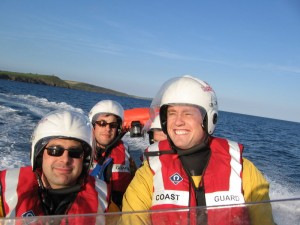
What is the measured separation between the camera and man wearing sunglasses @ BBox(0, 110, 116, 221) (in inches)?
97.1

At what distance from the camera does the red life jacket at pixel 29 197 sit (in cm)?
235

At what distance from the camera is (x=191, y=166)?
283 cm

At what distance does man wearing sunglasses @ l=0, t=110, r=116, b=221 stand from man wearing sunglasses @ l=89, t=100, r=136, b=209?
1.90 meters

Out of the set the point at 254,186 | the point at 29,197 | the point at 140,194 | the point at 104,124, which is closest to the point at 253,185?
the point at 254,186

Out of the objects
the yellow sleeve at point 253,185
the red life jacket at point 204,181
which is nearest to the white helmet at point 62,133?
the red life jacket at point 204,181

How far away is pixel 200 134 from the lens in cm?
295

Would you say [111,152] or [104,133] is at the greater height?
[104,133]

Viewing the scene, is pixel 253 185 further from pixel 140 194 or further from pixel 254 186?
pixel 140 194

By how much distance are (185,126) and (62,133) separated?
3.55 ft

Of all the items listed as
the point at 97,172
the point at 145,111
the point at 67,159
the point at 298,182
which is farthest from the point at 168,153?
the point at 298,182

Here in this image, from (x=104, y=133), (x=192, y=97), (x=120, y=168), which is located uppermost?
(x=192, y=97)

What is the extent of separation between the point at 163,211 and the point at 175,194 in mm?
964

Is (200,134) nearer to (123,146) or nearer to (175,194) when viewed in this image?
(175,194)

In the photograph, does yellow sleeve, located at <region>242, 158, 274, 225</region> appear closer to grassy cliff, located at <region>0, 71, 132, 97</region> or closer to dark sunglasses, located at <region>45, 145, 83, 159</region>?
dark sunglasses, located at <region>45, 145, 83, 159</region>
